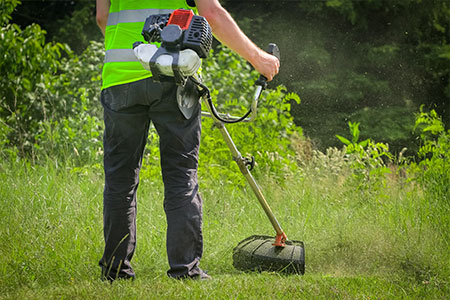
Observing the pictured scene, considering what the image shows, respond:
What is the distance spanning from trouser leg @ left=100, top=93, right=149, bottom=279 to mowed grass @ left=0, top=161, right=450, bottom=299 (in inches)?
5.5

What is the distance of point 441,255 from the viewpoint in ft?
11.0

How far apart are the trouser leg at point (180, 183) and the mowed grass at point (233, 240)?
141 mm

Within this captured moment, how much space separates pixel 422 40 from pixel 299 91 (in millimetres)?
2122

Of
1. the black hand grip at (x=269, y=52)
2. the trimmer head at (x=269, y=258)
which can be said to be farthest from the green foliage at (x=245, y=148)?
the black hand grip at (x=269, y=52)

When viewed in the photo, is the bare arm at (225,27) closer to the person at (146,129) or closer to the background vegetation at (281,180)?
A: the person at (146,129)

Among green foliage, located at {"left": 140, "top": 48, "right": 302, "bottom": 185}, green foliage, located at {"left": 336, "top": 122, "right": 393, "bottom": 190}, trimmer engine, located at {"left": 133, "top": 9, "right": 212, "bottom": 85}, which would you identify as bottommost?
green foliage, located at {"left": 140, "top": 48, "right": 302, "bottom": 185}

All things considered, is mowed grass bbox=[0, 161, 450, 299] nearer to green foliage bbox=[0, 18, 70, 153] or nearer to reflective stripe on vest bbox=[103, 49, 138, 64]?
reflective stripe on vest bbox=[103, 49, 138, 64]

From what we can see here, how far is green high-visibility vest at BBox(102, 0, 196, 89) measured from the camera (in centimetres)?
272

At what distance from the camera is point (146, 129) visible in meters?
2.84

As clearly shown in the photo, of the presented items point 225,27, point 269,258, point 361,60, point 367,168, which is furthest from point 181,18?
point 361,60

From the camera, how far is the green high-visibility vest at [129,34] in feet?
8.94

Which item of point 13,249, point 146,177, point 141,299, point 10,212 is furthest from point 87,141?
point 141,299

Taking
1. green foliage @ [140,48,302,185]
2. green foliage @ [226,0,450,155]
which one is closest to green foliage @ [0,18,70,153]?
green foliage @ [140,48,302,185]

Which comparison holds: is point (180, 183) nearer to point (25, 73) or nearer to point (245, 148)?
point (245, 148)
